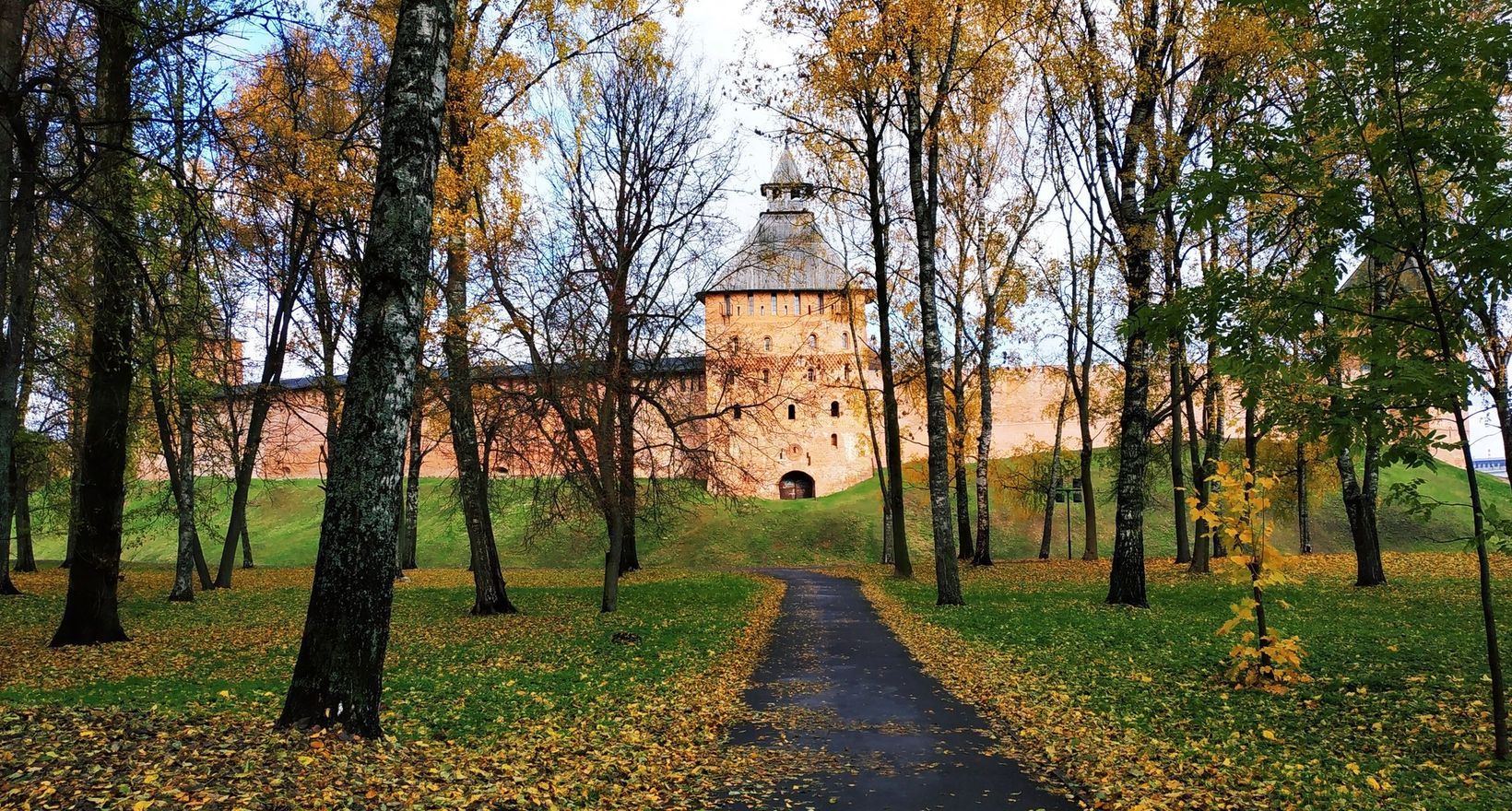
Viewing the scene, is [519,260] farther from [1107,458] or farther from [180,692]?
[1107,458]

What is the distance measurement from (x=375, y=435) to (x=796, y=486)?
153 feet

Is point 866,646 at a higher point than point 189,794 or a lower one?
lower

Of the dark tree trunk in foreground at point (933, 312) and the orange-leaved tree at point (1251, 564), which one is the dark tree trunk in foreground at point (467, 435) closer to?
the dark tree trunk in foreground at point (933, 312)

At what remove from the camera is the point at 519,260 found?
1466 cm

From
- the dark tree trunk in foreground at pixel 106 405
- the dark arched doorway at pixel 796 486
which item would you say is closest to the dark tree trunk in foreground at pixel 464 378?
the dark tree trunk in foreground at pixel 106 405

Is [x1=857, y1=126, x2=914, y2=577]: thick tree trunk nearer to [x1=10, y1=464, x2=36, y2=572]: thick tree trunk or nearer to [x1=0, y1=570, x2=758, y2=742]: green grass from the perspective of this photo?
[x1=0, y1=570, x2=758, y2=742]: green grass

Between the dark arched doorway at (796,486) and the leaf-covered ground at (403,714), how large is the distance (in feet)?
118

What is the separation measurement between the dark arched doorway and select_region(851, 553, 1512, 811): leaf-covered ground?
119 feet

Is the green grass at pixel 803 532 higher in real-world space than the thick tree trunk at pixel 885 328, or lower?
lower

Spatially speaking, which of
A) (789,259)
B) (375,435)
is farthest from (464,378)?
(789,259)

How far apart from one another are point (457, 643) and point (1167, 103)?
52.2ft

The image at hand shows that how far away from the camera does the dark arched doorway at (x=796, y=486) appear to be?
50.9 m


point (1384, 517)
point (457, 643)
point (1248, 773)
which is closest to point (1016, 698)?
point (1248, 773)

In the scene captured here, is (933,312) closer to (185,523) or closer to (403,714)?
(403,714)
